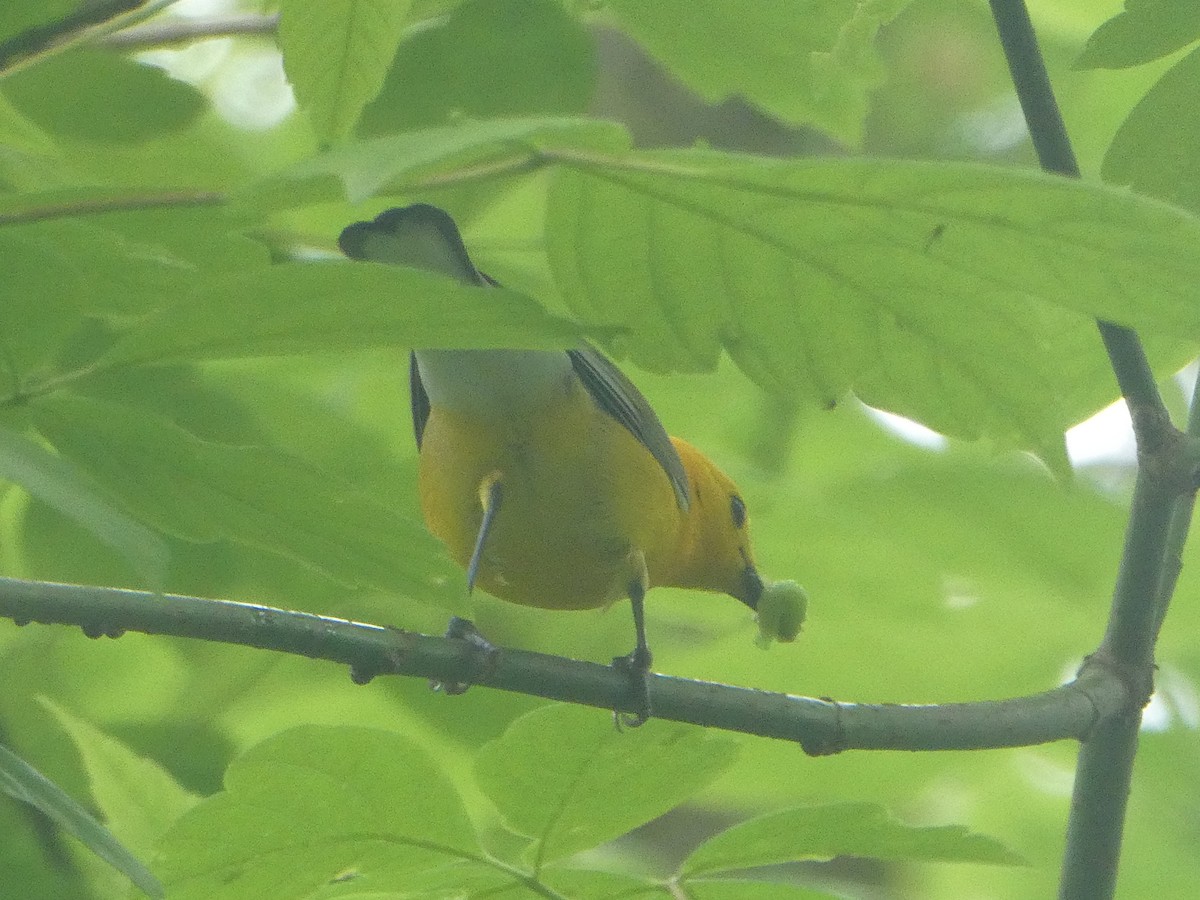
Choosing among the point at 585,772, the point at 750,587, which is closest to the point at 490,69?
the point at 585,772

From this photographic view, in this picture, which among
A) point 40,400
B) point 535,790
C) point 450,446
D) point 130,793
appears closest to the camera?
point 40,400

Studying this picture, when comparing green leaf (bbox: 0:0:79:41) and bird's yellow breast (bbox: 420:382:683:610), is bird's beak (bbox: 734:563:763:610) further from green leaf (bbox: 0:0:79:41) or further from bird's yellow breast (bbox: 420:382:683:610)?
green leaf (bbox: 0:0:79:41)

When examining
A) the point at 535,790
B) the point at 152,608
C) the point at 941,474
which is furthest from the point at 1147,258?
the point at 941,474

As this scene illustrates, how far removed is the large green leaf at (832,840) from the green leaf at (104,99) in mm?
1504

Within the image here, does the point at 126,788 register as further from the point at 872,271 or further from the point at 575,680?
the point at 872,271

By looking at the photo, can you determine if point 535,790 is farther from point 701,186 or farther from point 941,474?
point 941,474

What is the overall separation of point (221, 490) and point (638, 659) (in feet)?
4.34

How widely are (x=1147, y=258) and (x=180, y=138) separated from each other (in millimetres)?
2040

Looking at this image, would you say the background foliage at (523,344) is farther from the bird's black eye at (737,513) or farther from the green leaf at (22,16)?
the bird's black eye at (737,513)

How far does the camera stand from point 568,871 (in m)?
1.73

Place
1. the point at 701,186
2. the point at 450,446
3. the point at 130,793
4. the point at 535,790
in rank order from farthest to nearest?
the point at 450,446, the point at 130,793, the point at 535,790, the point at 701,186

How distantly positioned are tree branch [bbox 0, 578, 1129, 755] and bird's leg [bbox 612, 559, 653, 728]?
16 mm

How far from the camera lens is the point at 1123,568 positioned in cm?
205

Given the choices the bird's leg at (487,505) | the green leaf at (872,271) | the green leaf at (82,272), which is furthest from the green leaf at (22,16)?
the bird's leg at (487,505)
